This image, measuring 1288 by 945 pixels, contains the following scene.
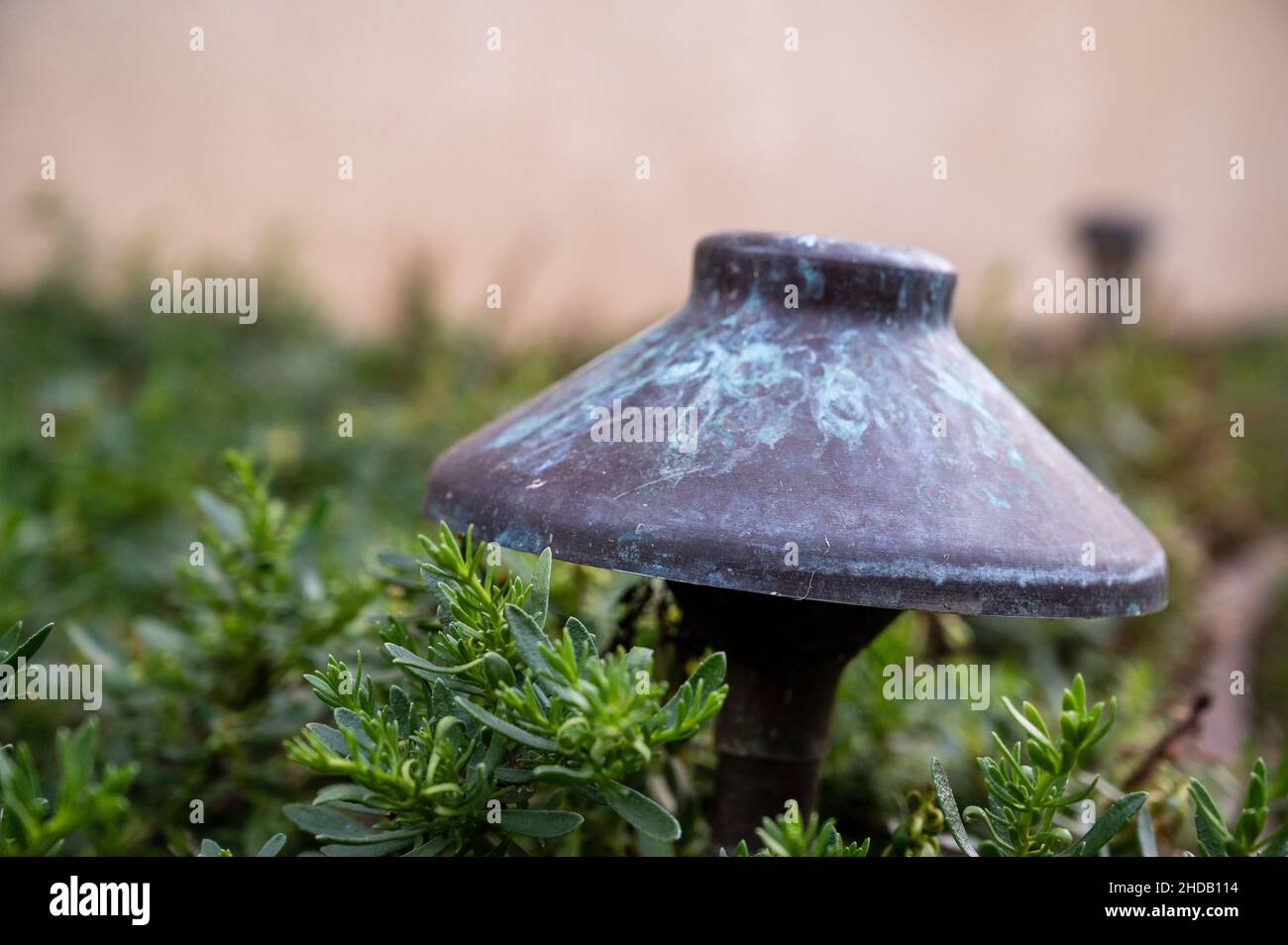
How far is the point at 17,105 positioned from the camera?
620 cm

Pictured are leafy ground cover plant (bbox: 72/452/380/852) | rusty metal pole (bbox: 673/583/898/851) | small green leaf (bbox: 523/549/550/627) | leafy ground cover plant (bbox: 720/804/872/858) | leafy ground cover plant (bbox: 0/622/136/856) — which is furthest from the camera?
leafy ground cover plant (bbox: 72/452/380/852)

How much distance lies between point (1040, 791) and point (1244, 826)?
0.19 meters

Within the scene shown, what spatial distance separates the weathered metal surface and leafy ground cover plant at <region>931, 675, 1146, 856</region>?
0.12 meters

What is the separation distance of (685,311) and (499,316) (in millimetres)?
4496

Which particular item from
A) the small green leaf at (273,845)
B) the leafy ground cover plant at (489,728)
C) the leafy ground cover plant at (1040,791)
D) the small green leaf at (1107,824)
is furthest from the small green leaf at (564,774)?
the small green leaf at (1107,824)

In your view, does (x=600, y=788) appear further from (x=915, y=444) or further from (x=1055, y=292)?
(x=1055, y=292)

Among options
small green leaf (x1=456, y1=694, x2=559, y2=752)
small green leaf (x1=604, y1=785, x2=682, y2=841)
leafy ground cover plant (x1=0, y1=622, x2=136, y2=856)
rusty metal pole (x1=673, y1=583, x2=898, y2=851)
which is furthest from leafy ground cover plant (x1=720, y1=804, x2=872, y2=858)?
leafy ground cover plant (x1=0, y1=622, x2=136, y2=856)

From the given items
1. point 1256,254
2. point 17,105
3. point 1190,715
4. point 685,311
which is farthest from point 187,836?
point 1256,254

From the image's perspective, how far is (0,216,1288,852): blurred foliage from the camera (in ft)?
6.17

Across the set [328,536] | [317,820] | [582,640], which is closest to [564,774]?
[582,640]

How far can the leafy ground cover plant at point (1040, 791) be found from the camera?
120 cm

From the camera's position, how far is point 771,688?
1.56m

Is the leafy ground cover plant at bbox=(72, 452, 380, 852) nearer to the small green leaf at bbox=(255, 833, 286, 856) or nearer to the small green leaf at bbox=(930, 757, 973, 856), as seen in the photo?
the small green leaf at bbox=(255, 833, 286, 856)

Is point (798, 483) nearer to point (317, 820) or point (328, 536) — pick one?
point (317, 820)
